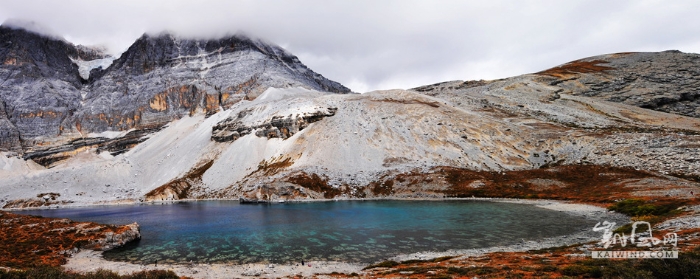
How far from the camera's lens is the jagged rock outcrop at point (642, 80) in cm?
13766

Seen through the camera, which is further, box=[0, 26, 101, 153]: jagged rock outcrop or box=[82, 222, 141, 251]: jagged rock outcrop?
box=[0, 26, 101, 153]: jagged rock outcrop

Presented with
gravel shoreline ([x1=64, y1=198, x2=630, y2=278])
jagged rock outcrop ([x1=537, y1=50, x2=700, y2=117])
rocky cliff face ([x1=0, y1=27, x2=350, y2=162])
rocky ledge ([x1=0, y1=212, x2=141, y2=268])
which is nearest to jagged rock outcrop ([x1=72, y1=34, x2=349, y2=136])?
rocky cliff face ([x1=0, y1=27, x2=350, y2=162])

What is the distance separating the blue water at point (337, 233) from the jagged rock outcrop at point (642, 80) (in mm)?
130143

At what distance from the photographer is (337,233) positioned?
38.6 m

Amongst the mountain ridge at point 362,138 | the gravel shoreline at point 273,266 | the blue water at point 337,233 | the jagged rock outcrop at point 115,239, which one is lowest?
the blue water at point 337,233

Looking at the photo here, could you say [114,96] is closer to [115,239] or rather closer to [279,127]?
[279,127]

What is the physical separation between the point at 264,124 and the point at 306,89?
63828mm

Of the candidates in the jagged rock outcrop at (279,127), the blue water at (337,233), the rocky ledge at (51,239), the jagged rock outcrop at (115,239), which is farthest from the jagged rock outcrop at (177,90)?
the jagged rock outcrop at (115,239)

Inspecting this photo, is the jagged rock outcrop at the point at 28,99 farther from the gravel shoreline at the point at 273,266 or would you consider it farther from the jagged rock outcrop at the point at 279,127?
the gravel shoreline at the point at 273,266

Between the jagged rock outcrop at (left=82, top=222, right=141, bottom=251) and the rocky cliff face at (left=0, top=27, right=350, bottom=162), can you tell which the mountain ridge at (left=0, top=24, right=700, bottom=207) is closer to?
the rocky cliff face at (left=0, top=27, right=350, bottom=162)

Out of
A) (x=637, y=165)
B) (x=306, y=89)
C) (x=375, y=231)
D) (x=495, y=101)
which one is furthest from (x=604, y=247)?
(x=306, y=89)

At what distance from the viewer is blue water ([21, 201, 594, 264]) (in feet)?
100

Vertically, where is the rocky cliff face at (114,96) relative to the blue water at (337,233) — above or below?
above

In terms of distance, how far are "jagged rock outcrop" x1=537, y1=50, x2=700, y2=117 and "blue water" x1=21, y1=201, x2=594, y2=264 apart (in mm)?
130143
